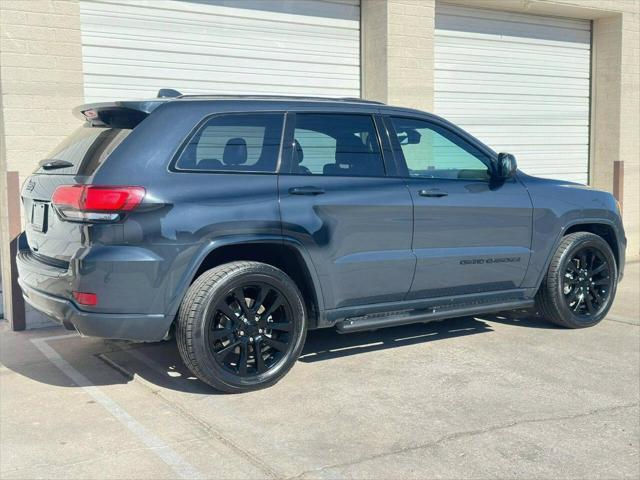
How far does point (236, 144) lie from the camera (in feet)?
18.2

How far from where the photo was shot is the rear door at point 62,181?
5227 millimetres

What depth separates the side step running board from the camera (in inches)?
232

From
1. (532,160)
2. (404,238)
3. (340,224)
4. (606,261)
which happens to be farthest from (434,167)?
(532,160)

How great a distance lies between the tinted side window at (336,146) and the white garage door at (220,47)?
9.85 ft

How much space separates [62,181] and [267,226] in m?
1.34

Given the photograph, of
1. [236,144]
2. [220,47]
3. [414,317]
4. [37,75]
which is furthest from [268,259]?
[220,47]

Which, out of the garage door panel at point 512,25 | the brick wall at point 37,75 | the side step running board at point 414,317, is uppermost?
the garage door panel at point 512,25

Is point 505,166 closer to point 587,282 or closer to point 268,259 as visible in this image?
point 587,282

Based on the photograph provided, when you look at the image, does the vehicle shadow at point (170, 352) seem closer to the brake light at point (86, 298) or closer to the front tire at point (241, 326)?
the front tire at point (241, 326)

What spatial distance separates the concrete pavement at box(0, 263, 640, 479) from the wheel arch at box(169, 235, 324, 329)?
58cm

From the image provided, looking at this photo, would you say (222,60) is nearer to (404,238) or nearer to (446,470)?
(404,238)

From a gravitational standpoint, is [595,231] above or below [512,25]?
below

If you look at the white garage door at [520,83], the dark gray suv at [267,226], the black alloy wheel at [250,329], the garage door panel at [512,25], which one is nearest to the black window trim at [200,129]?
the dark gray suv at [267,226]

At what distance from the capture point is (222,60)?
29.1 feet
